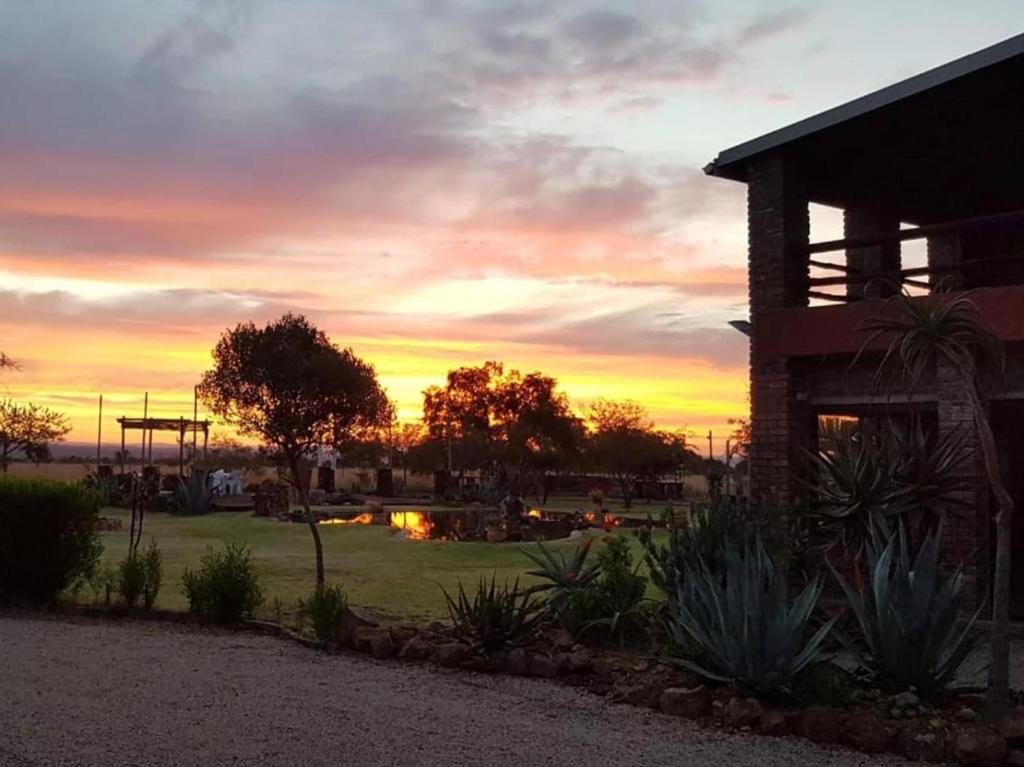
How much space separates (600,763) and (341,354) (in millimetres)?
8358

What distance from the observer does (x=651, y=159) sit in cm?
1585

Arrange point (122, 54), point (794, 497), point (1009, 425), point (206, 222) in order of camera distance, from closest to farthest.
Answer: point (794, 497) → point (122, 54) → point (1009, 425) → point (206, 222)

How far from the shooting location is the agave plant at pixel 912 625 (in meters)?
6.12

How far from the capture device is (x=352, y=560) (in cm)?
1634

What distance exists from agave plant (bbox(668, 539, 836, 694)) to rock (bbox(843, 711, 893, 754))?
0.49m

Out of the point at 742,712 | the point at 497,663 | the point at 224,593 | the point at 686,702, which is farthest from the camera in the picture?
the point at 224,593

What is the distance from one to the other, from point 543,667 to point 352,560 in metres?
9.37

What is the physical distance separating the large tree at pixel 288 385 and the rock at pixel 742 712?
7.11 m

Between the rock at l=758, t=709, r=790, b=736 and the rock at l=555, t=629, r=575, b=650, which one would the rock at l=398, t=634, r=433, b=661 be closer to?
the rock at l=555, t=629, r=575, b=650

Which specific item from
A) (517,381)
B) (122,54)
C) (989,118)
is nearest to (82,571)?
(122,54)

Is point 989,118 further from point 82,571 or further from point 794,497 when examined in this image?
point 82,571

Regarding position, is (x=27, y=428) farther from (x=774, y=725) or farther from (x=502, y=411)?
(x=774, y=725)

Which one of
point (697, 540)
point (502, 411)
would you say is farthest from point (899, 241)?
point (502, 411)

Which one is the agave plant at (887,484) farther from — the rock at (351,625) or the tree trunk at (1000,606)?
the rock at (351,625)
